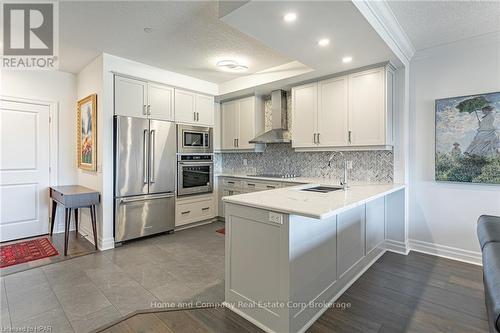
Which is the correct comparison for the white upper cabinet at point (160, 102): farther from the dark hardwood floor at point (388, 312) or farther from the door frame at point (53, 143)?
the dark hardwood floor at point (388, 312)

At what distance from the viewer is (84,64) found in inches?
158

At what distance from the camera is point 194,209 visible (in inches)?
185

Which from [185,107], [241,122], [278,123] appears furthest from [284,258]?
[241,122]

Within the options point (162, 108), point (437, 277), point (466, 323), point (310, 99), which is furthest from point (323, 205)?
point (162, 108)

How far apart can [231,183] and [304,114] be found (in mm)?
1875

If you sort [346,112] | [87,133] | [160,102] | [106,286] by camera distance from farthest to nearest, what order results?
[160,102] < [87,133] < [346,112] < [106,286]

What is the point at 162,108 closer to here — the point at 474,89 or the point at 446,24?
the point at 446,24

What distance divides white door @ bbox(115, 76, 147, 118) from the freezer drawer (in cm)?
125

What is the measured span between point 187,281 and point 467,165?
11.3 ft

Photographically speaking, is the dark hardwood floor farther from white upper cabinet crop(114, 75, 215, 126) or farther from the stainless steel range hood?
white upper cabinet crop(114, 75, 215, 126)

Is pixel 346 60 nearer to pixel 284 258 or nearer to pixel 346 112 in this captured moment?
pixel 346 112

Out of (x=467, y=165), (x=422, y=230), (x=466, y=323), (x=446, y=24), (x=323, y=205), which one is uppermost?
(x=446, y=24)

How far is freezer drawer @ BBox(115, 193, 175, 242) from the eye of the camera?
3682mm

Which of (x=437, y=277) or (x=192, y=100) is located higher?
(x=192, y=100)
